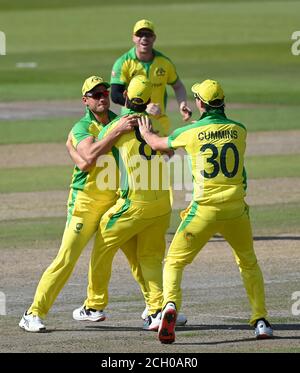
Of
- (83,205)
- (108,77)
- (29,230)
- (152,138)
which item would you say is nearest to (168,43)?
(108,77)

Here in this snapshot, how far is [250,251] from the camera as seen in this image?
36.6 ft

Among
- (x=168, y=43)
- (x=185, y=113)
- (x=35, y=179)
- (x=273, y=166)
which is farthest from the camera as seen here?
(x=168, y=43)

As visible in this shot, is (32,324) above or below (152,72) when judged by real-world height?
below

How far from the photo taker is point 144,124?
1118 centimetres

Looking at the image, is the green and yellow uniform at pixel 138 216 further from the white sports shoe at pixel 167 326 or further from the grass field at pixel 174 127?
the white sports shoe at pixel 167 326

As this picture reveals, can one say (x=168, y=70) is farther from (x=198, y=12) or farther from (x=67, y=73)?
(x=198, y=12)

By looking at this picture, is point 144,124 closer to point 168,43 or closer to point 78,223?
point 78,223

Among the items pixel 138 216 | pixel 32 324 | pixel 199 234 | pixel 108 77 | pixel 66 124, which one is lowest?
pixel 32 324

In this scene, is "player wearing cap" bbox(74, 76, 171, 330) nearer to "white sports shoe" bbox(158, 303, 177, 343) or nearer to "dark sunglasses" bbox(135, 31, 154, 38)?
"white sports shoe" bbox(158, 303, 177, 343)

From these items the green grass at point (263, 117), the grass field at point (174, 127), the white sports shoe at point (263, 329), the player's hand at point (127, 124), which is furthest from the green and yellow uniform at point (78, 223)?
the green grass at point (263, 117)

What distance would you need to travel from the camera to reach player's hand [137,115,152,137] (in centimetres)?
1113

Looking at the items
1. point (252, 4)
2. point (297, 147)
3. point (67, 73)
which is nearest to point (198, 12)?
point (252, 4)

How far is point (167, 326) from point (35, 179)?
11207mm

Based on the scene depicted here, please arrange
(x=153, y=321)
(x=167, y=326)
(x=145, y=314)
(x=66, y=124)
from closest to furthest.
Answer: (x=167, y=326) < (x=153, y=321) < (x=145, y=314) < (x=66, y=124)
